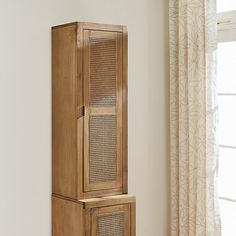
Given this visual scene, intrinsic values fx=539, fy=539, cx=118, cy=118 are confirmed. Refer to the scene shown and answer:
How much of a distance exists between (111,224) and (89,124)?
61 cm

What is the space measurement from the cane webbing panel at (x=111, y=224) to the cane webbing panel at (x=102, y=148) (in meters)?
0.22

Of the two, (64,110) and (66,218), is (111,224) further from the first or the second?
(64,110)

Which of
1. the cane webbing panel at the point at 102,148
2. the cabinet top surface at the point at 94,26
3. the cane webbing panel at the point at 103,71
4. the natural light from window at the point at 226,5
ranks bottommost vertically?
the cane webbing panel at the point at 102,148

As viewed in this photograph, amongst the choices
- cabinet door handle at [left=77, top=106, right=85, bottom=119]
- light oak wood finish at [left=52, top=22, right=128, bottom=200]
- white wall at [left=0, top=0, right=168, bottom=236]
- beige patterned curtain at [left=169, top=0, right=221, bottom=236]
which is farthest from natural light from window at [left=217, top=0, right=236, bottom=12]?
cabinet door handle at [left=77, top=106, right=85, bottom=119]

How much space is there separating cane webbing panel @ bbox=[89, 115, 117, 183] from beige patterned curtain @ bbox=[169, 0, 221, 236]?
64cm

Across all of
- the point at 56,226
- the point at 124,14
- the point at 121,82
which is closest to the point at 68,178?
the point at 56,226

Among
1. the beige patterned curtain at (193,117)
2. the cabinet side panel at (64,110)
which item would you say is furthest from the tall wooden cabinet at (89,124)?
the beige patterned curtain at (193,117)

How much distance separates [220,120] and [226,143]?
0.16 metres

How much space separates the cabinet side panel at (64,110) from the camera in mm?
3166

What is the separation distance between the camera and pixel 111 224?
320 centimetres

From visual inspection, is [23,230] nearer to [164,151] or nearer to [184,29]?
[164,151]

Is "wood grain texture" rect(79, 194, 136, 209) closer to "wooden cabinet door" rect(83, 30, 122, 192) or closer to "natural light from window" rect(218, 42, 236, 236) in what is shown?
"wooden cabinet door" rect(83, 30, 122, 192)

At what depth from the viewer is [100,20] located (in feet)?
11.8

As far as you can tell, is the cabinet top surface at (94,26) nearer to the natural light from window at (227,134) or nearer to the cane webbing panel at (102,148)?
the cane webbing panel at (102,148)
